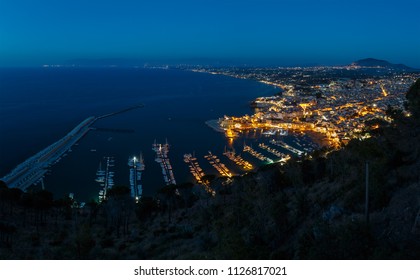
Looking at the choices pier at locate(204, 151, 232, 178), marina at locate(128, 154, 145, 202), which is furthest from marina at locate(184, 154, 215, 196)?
marina at locate(128, 154, 145, 202)

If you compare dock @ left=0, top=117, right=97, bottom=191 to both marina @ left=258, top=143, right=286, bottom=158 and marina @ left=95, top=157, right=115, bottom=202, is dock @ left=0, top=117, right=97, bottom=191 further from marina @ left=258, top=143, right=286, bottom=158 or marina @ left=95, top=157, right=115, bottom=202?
marina @ left=258, top=143, right=286, bottom=158

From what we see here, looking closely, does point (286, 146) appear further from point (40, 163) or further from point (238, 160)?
point (40, 163)

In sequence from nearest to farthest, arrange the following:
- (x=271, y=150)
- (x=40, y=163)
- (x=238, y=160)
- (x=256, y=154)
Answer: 1. (x=40, y=163)
2. (x=238, y=160)
3. (x=256, y=154)
4. (x=271, y=150)

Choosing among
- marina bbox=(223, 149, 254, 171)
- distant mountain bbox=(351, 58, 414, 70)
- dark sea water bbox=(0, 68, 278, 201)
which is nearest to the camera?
dark sea water bbox=(0, 68, 278, 201)

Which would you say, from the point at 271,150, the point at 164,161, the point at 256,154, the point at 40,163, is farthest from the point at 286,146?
the point at 40,163

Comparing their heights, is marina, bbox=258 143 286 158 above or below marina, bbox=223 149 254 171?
above

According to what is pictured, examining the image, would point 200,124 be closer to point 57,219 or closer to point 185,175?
point 185,175
